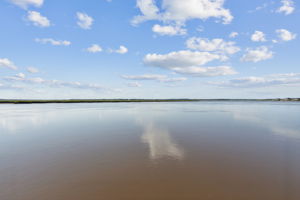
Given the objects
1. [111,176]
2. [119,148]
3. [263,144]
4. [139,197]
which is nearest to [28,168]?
[111,176]

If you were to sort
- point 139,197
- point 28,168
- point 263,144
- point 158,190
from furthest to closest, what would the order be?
point 263,144 → point 28,168 → point 158,190 → point 139,197

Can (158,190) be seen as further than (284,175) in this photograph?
No

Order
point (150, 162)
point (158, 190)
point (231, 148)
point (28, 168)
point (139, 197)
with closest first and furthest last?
1. point (139, 197)
2. point (158, 190)
3. point (28, 168)
4. point (150, 162)
5. point (231, 148)

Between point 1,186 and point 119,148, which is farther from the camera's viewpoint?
point 119,148

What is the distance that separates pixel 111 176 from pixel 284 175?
7141 millimetres

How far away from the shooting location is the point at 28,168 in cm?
706

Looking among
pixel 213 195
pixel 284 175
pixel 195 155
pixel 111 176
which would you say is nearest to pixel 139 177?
pixel 111 176

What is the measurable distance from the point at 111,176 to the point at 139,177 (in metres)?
1.16

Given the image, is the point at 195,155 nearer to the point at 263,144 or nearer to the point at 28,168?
the point at 263,144

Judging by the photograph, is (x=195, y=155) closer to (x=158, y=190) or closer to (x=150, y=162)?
(x=150, y=162)

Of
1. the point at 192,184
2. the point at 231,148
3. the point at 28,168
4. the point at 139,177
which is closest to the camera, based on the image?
the point at 192,184

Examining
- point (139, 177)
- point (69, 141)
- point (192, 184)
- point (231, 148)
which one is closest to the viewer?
point (192, 184)

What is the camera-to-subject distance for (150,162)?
7777mm

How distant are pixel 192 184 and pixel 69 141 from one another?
31.8 ft
